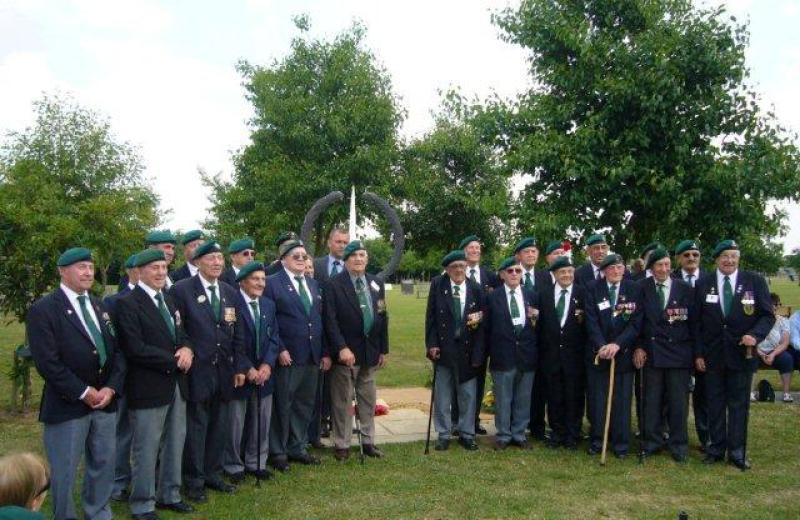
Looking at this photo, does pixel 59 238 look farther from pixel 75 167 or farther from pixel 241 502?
pixel 75 167

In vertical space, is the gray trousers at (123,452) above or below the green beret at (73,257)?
below

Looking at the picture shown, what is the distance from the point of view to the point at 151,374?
5.09 metres

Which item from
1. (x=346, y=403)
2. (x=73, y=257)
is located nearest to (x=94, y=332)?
(x=73, y=257)

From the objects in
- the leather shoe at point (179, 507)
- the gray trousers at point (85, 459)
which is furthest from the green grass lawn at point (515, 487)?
the gray trousers at point (85, 459)

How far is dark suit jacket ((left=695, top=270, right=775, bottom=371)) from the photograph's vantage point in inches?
263

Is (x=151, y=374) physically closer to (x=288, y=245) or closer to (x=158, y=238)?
(x=158, y=238)

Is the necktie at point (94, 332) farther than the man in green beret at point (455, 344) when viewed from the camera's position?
No

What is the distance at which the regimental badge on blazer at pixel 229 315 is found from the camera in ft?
19.0

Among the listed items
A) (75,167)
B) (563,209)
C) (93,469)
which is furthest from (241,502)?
(75,167)

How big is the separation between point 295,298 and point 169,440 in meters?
1.85

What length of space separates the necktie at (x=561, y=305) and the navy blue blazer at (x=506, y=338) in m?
0.27

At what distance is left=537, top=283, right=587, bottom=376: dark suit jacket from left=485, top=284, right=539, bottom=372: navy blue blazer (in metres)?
0.13

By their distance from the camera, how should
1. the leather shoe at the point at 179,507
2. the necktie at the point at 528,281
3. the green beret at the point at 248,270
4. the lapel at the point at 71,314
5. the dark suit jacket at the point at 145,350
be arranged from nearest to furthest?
1. the lapel at the point at 71,314
2. the dark suit jacket at the point at 145,350
3. the leather shoe at the point at 179,507
4. the green beret at the point at 248,270
5. the necktie at the point at 528,281

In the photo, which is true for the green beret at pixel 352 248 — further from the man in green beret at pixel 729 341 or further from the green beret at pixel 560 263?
the man in green beret at pixel 729 341
